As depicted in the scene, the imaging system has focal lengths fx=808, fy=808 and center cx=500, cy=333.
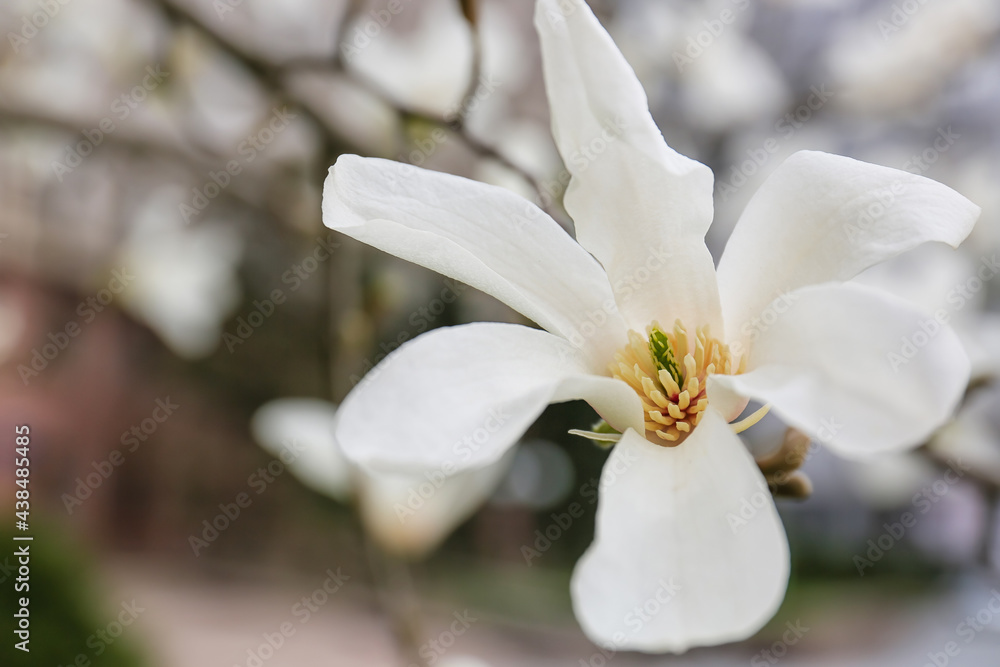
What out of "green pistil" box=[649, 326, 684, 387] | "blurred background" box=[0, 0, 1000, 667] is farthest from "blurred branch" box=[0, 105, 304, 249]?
"green pistil" box=[649, 326, 684, 387]

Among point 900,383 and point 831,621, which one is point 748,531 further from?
point 831,621

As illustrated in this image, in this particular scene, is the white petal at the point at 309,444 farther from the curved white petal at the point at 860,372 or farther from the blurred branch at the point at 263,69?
the curved white petal at the point at 860,372

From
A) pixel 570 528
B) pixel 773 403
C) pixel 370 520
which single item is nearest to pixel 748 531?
pixel 773 403

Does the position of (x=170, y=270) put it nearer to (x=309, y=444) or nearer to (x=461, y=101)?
(x=309, y=444)

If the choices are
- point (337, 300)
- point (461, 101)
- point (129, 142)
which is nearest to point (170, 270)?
point (129, 142)

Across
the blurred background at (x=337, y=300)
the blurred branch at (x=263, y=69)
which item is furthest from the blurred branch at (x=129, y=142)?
the blurred branch at (x=263, y=69)

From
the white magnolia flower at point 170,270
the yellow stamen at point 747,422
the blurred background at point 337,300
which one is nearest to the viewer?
the yellow stamen at point 747,422
